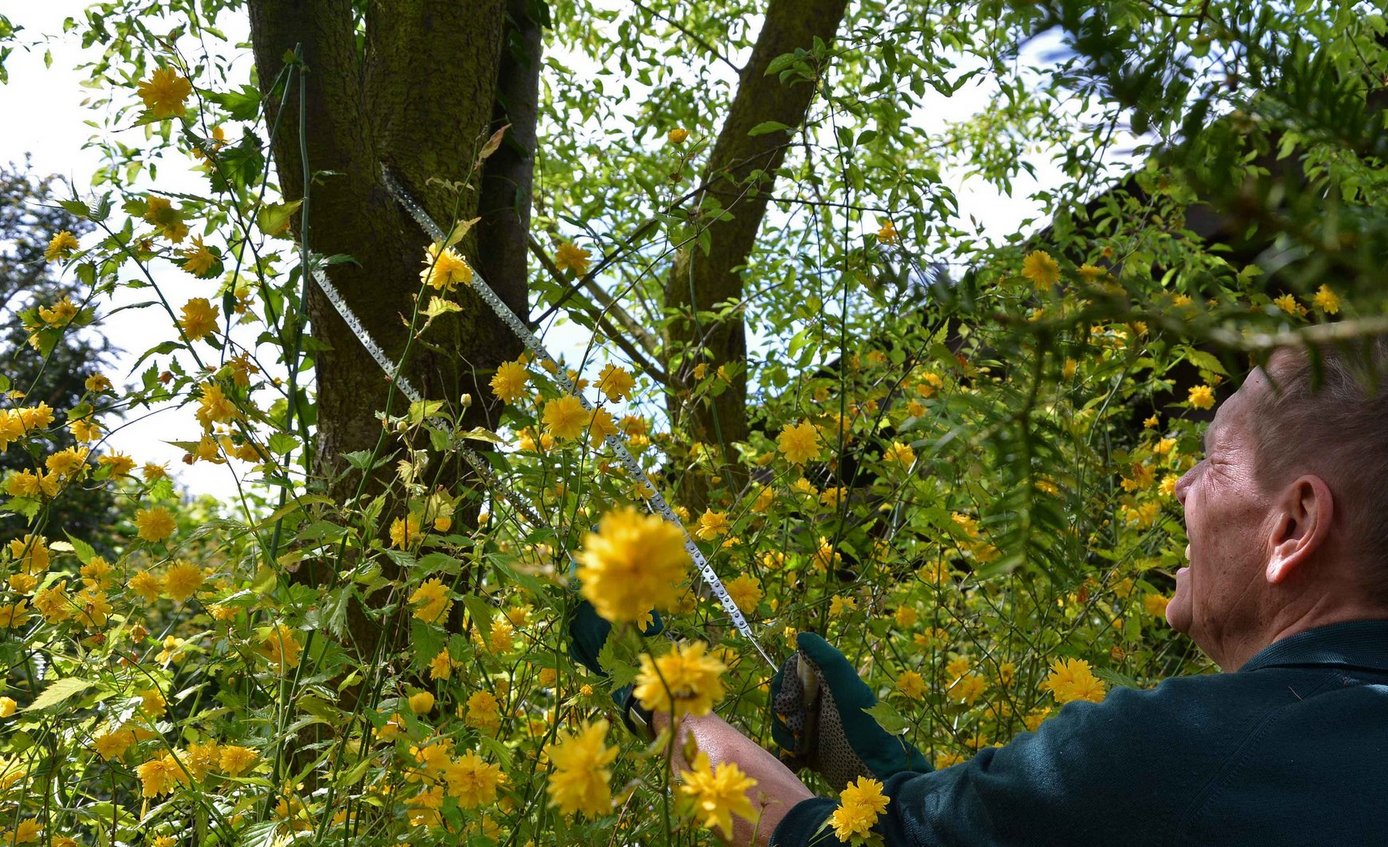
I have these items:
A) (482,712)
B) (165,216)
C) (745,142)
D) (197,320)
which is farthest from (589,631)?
(745,142)

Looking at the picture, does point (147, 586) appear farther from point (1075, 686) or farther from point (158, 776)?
point (1075, 686)

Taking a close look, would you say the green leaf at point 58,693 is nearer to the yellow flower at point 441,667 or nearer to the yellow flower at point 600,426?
the yellow flower at point 441,667

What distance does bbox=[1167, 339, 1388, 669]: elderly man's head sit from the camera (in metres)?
1.22

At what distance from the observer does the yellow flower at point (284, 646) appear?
1.56 meters

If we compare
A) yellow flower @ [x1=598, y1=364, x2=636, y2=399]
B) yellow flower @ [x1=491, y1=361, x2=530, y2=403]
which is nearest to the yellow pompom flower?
yellow flower @ [x1=598, y1=364, x2=636, y2=399]

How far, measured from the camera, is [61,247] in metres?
1.88

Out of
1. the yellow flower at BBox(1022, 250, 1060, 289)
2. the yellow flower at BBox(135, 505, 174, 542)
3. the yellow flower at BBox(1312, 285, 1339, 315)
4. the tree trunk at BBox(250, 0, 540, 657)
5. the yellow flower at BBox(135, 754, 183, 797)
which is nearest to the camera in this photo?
the yellow flower at BBox(1312, 285, 1339, 315)

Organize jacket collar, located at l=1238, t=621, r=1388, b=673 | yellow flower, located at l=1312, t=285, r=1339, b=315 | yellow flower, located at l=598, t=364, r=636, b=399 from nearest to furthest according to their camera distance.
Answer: yellow flower, located at l=1312, t=285, r=1339, b=315 < jacket collar, located at l=1238, t=621, r=1388, b=673 < yellow flower, located at l=598, t=364, r=636, b=399

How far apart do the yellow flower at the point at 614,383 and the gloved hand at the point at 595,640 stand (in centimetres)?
30

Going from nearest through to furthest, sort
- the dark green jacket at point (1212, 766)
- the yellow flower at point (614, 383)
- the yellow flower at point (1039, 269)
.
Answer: the dark green jacket at point (1212, 766) < the yellow flower at point (614, 383) < the yellow flower at point (1039, 269)

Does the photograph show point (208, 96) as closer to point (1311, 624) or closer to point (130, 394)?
point (130, 394)

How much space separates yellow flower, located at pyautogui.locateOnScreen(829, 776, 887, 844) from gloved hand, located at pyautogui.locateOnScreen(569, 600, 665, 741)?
1.39ft

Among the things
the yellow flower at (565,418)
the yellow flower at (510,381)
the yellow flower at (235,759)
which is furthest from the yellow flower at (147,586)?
the yellow flower at (565,418)

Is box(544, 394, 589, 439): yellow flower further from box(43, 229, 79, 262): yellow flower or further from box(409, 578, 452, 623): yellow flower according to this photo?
box(43, 229, 79, 262): yellow flower
